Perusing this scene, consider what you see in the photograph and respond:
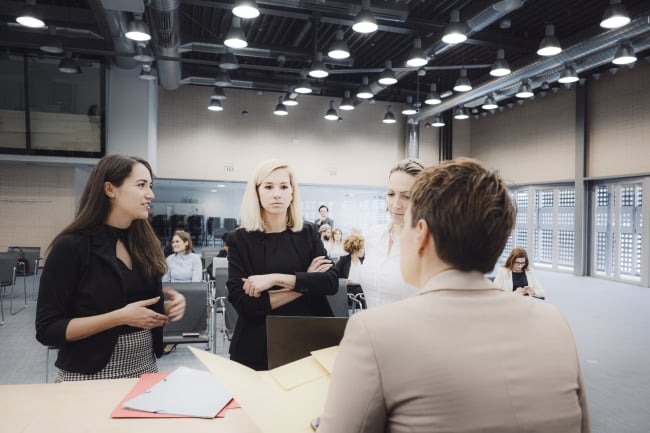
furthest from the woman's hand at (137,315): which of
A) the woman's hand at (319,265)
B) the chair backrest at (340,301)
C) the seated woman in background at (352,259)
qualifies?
the seated woman in background at (352,259)

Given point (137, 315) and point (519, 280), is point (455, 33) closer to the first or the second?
point (519, 280)

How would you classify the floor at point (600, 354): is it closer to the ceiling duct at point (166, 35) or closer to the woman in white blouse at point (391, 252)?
the woman in white blouse at point (391, 252)

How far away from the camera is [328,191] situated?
14.9m

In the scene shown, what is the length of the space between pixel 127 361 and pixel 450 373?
1.48 metres

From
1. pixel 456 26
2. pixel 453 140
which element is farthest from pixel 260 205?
pixel 453 140

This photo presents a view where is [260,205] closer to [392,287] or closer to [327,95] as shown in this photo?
[392,287]

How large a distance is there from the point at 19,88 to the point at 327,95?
8.04 meters

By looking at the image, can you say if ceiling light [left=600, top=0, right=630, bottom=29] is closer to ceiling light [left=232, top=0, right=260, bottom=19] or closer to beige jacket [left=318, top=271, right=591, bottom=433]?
ceiling light [left=232, top=0, right=260, bottom=19]

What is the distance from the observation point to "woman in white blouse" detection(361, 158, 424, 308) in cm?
197

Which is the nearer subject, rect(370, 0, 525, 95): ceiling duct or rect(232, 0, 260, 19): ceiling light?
rect(232, 0, 260, 19): ceiling light

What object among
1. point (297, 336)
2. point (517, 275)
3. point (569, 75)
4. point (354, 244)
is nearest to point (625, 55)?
point (569, 75)

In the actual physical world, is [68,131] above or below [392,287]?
above

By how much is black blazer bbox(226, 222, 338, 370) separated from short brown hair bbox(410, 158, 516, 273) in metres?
1.16

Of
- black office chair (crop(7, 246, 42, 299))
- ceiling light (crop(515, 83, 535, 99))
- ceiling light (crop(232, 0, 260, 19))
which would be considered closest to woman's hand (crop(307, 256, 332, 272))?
ceiling light (crop(232, 0, 260, 19))
